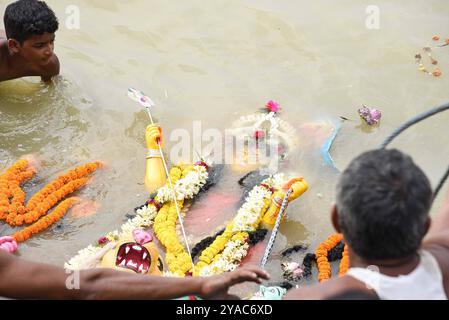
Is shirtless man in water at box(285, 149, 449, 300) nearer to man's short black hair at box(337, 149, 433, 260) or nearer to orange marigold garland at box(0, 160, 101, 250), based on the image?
man's short black hair at box(337, 149, 433, 260)

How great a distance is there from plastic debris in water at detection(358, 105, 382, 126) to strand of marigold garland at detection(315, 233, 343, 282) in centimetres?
155

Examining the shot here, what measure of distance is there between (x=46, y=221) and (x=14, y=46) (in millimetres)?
1872

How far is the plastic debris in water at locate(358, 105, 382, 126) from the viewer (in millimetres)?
5152

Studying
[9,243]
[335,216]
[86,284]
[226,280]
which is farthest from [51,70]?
[335,216]

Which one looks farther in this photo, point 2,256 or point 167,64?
point 167,64

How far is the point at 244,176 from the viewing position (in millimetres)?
4641

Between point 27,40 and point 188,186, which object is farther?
point 27,40

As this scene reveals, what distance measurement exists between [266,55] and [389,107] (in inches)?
60.9

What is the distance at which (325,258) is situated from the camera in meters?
3.90

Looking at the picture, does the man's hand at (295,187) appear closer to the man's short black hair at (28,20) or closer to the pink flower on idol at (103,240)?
→ the pink flower on idol at (103,240)

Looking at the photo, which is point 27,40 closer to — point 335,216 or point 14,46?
point 14,46
